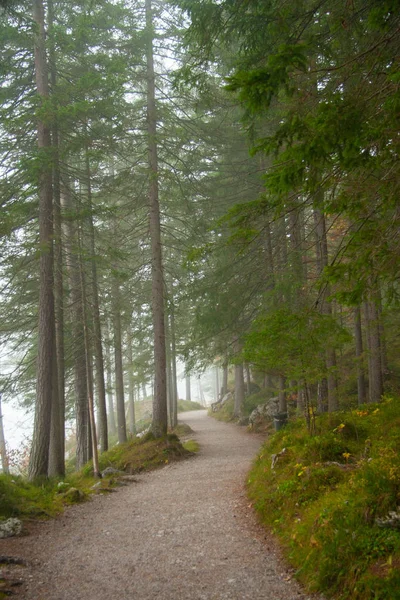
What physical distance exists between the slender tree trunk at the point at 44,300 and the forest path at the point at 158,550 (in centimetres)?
202

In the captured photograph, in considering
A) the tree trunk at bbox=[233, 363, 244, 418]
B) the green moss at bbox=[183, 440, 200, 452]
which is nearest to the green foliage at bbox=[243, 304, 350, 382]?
the green moss at bbox=[183, 440, 200, 452]

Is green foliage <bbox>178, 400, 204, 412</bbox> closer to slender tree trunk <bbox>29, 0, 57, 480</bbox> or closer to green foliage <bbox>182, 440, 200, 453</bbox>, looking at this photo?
green foliage <bbox>182, 440, 200, 453</bbox>

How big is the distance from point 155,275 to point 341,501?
10.3 meters

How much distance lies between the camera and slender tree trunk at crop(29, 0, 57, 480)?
10055 millimetres

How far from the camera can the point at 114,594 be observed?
4605 mm

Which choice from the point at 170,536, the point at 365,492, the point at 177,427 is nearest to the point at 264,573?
the point at 365,492

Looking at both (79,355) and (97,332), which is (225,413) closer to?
(79,355)

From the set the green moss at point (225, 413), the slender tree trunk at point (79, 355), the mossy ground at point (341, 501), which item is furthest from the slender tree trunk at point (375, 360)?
the green moss at point (225, 413)

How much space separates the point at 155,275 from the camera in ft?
46.1

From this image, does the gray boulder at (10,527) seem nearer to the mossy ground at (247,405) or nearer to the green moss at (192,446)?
the green moss at (192,446)

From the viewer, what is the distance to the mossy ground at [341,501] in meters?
3.84

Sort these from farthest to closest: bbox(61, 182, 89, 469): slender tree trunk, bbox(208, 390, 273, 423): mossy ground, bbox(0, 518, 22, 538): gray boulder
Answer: bbox(208, 390, 273, 423): mossy ground → bbox(61, 182, 89, 469): slender tree trunk → bbox(0, 518, 22, 538): gray boulder

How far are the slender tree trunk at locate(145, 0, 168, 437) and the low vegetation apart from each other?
2.41 ft

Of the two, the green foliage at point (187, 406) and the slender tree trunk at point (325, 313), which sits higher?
the slender tree trunk at point (325, 313)
